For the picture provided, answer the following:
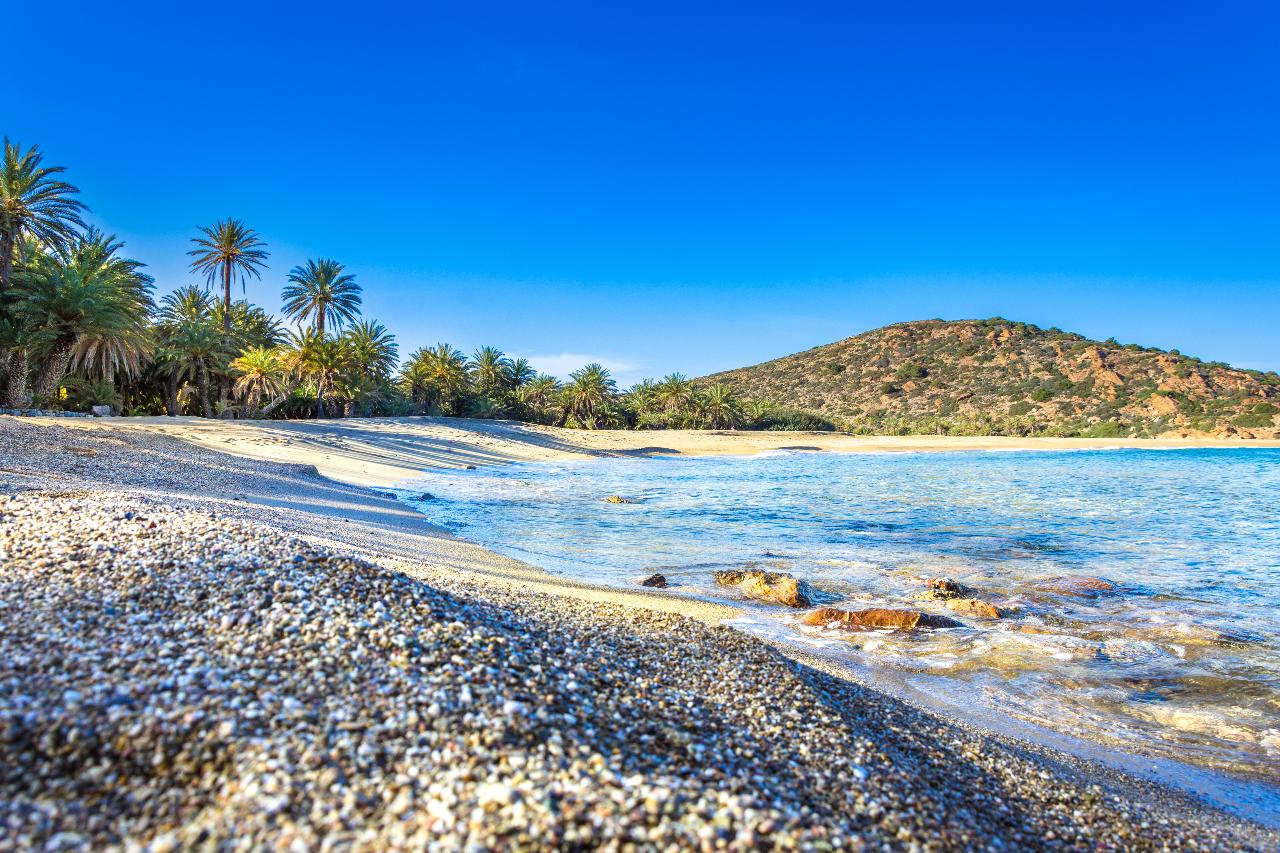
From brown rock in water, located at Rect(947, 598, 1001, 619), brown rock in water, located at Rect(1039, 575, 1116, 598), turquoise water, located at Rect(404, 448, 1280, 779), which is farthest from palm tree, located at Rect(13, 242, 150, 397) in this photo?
brown rock in water, located at Rect(1039, 575, 1116, 598)

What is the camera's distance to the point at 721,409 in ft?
230

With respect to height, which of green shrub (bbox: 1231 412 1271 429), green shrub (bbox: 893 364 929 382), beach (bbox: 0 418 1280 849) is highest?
green shrub (bbox: 893 364 929 382)

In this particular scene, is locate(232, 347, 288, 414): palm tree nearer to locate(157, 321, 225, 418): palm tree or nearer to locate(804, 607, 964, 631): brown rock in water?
locate(157, 321, 225, 418): palm tree

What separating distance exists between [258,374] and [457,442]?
12.9 metres

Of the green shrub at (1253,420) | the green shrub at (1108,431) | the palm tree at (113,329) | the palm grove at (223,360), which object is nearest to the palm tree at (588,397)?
the palm grove at (223,360)

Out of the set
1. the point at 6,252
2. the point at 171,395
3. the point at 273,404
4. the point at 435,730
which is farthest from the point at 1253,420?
the point at 6,252

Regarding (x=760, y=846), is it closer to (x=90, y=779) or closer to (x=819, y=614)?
(x=90, y=779)

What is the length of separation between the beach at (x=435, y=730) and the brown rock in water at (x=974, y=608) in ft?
11.6

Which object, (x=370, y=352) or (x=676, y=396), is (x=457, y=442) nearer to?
(x=370, y=352)

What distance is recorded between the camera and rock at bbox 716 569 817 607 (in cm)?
899

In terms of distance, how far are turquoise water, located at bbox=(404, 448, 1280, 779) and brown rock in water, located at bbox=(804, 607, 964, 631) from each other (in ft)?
0.88

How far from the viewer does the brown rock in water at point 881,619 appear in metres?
8.02

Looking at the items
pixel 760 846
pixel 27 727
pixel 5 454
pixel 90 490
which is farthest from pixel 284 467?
pixel 760 846

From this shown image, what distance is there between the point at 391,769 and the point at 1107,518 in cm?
2054
